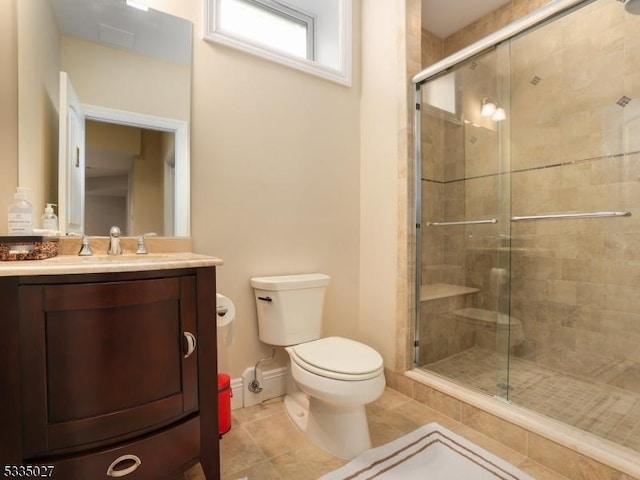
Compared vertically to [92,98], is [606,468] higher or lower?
lower

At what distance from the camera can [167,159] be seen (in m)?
1.53

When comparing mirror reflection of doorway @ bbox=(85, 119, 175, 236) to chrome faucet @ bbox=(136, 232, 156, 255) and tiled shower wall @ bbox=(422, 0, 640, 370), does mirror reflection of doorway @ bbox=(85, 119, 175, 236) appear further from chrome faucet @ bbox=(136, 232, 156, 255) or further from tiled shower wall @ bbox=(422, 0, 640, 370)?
tiled shower wall @ bbox=(422, 0, 640, 370)

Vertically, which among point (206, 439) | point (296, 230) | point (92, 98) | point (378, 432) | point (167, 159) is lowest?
point (378, 432)

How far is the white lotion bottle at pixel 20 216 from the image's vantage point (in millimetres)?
1129

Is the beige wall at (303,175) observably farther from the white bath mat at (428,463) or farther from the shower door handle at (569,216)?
the shower door handle at (569,216)

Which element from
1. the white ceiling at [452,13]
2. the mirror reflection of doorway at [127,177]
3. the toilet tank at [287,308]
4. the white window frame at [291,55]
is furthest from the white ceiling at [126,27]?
the white ceiling at [452,13]

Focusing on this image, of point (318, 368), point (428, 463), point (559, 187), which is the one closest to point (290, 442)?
point (318, 368)

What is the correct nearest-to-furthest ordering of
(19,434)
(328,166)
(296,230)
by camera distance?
(19,434) → (296,230) → (328,166)

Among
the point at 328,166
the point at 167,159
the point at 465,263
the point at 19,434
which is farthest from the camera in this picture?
the point at 465,263

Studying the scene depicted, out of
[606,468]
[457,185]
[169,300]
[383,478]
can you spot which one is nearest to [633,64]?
[457,185]

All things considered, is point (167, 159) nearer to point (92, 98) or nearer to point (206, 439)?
point (92, 98)

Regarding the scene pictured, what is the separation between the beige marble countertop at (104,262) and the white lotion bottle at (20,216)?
6.3 inches

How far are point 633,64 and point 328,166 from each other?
5.92ft

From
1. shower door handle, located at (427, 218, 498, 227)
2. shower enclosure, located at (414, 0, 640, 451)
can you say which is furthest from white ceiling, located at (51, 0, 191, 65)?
shower door handle, located at (427, 218, 498, 227)
